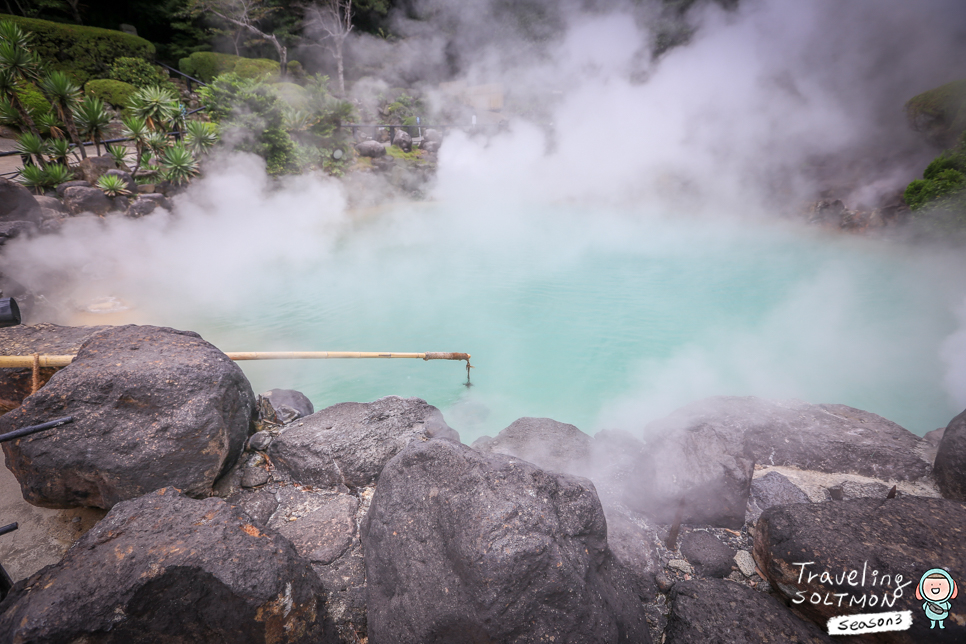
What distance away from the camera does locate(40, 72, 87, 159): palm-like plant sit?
27.3 feet

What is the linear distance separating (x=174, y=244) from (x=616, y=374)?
354 inches

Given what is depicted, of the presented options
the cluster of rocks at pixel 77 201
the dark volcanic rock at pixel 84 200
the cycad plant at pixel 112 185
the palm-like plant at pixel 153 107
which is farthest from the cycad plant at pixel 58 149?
the palm-like plant at pixel 153 107

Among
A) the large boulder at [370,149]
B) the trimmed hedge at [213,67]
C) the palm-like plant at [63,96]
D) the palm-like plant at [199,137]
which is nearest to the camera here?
the palm-like plant at [63,96]

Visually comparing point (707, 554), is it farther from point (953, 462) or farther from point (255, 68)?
point (255, 68)

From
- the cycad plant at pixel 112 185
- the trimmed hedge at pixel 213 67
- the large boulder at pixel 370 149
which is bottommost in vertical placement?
the cycad plant at pixel 112 185

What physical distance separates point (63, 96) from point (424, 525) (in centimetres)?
1260

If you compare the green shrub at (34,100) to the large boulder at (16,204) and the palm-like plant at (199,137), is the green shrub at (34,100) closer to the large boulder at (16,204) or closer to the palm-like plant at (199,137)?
the palm-like plant at (199,137)

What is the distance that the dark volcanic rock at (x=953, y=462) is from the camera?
7.98 feet

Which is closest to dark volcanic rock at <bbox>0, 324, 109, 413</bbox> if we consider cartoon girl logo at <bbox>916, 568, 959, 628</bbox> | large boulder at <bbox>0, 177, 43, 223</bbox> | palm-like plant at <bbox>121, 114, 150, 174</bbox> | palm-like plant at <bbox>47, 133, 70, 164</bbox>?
cartoon girl logo at <bbox>916, 568, 959, 628</bbox>

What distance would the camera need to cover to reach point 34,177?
7586mm

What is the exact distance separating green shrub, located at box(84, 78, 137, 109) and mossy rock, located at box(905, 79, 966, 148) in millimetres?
22929

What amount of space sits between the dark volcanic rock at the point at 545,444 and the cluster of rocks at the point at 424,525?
3 cm

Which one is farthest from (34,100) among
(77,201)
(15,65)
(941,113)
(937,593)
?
(941,113)

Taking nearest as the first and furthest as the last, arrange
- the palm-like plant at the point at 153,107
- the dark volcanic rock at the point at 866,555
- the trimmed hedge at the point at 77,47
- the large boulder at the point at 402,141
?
1. the dark volcanic rock at the point at 866,555
2. the palm-like plant at the point at 153,107
3. the trimmed hedge at the point at 77,47
4. the large boulder at the point at 402,141
